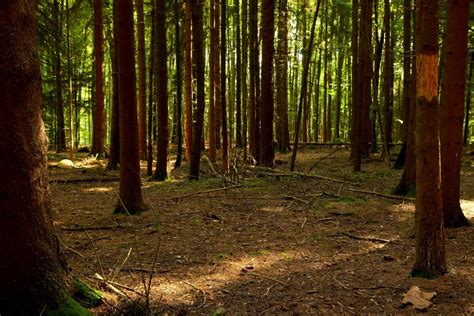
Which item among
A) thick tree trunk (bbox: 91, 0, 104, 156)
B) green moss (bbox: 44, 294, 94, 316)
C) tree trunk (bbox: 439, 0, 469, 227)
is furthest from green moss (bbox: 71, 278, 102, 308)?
thick tree trunk (bbox: 91, 0, 104, 156)

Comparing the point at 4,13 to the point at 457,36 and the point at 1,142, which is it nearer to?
the point at 1,142

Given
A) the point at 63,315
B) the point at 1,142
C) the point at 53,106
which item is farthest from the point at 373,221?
the point at 53,106

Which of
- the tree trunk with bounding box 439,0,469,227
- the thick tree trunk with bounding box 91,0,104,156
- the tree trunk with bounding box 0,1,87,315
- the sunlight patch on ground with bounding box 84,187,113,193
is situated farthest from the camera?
the thick tree trunk with bounding box 91,0,104,156

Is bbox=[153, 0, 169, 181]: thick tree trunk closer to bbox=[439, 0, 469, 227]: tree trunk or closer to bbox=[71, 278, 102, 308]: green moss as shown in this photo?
bbox=[439, 0, 469, 227]: tree trunk

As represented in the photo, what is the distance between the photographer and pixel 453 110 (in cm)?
750

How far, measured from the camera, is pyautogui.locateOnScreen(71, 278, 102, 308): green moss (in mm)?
3906

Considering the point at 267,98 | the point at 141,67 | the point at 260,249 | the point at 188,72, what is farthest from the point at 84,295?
the point at 188,72

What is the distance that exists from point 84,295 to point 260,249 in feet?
11.0

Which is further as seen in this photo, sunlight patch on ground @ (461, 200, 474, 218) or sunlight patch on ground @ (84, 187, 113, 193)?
sunlight patch on ground @ (84, 187, 113, 193)

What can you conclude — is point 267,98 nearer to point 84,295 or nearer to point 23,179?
point 84,295

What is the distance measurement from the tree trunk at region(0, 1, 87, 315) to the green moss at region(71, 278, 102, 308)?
30cm

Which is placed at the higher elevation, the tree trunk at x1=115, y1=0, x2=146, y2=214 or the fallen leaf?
the tree trunk at x1=115, y1=0, x2=146, y2=214

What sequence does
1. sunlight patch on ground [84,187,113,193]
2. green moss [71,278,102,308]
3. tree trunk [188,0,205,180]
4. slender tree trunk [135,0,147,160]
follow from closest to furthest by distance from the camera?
green moss [71,278,102,308] → tree trunk [188,0,205,180] → sunlight patch on ground [84,187,113,193] → slender tree trunk [135,0,147,160]

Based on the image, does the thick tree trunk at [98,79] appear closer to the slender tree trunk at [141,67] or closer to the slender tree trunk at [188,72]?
the slender tree trunk at [141,67]
